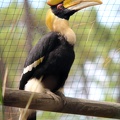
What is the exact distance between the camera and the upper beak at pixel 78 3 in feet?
4.96

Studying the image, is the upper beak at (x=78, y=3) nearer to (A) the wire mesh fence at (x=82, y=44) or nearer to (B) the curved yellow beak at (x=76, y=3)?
(B) the curved yellow beak at (x=76, y=3)

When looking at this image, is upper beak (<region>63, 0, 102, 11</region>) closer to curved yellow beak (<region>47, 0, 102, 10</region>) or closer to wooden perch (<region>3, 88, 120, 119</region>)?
curved yellow beak (<region>47, 0, 102, 10</region>)

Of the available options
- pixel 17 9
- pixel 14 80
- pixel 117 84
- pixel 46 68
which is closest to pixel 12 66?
pixel 14 80

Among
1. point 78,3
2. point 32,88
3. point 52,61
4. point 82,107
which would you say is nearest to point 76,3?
point 78,3

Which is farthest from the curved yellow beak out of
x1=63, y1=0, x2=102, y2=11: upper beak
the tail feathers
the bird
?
the tail feathers

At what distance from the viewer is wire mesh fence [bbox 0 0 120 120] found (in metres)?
1.72

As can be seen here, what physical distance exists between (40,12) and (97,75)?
459 millimetres

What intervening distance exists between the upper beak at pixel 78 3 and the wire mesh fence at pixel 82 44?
0.14 m

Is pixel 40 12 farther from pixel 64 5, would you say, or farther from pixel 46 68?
pixel 46 68

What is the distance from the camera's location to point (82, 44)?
190 cm

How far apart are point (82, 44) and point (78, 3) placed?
40cm

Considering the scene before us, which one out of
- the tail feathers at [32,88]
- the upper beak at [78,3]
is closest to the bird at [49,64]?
the tail feathers at [32,88]

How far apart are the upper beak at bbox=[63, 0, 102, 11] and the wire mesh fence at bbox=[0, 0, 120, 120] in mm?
140

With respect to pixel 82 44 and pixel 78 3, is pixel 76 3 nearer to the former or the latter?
pixel 78 3
